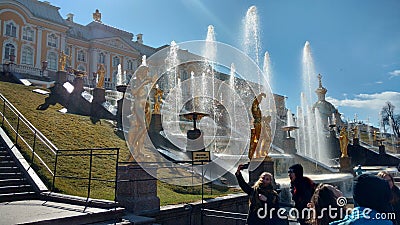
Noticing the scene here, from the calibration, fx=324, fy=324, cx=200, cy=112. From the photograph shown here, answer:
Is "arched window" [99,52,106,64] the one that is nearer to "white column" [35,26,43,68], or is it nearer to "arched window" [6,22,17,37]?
"white column" [35,26,43,68]

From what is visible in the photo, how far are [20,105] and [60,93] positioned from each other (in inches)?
206

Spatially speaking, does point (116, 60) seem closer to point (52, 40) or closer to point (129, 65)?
point (129, 65)

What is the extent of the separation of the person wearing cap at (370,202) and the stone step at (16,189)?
8.26 metres

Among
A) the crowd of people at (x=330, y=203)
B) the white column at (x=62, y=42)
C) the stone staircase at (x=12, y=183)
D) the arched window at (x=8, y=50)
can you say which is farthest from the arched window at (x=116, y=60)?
the crowd of people at (x=330, y=203)

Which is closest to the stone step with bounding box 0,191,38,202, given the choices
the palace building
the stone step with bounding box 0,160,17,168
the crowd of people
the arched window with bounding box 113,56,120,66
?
the stone step with bounding box 0,160,17,168

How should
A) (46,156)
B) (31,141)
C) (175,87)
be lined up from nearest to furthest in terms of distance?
(46,156) → (31,141) → (175,87)

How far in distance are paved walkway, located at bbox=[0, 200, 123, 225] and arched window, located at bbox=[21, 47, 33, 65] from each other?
42568 mm

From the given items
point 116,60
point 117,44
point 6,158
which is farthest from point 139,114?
point 117,44

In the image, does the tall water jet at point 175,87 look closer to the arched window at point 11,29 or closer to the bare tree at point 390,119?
the arched window at point 11,29

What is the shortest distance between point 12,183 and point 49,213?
127 inches

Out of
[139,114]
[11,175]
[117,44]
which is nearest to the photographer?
[139,114]

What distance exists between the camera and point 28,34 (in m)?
44.8

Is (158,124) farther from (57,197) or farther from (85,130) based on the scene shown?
(57,197)

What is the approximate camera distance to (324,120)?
143ft
